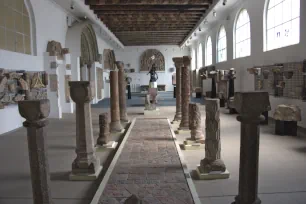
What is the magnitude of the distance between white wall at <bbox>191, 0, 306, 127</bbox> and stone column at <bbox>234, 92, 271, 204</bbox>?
5652mm

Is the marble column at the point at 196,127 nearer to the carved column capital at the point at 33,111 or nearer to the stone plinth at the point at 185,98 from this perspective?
the stone plinth at the point at 185,98

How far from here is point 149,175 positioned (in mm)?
4543

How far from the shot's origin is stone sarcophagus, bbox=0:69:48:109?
7890mm

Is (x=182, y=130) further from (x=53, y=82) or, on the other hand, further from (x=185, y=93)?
(x=53, y=82)

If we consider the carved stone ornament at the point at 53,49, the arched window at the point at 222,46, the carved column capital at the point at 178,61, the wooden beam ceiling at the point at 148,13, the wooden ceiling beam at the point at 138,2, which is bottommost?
the carved column capital at the point at 178,61

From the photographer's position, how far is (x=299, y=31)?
310 inches

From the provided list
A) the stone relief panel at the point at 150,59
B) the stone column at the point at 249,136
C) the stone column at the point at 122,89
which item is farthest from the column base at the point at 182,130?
the stone relief panel at the point at 150,59

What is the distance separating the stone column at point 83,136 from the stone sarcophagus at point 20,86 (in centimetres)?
422

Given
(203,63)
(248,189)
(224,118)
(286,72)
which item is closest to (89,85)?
(248,189)

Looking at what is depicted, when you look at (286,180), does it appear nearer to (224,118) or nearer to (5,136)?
(224,118)

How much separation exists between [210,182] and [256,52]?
26.0 feet

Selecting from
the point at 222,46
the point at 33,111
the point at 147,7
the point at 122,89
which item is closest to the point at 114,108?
the point at 122,89

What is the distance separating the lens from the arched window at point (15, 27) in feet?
26.9

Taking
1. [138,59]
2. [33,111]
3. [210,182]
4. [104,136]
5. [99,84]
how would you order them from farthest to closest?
[138,59] → [99,84] → [104,136] → [210,182] → [33,111]
